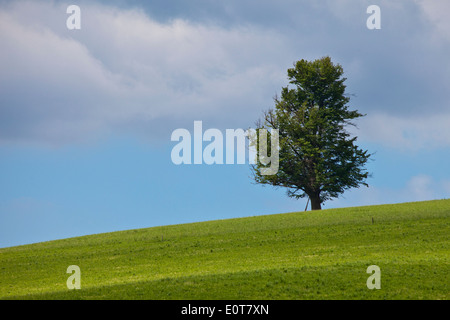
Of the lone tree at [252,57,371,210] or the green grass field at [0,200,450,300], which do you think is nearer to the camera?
the green grass field at [0,200,450,300]

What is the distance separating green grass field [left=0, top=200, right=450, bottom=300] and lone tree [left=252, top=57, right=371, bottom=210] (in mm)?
5433

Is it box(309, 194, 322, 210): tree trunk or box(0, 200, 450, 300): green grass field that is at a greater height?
box(309, 194, 322, 210): tree trunk

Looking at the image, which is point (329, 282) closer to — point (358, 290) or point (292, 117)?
point (358, 290)

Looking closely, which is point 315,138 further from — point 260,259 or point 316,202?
point 260,259

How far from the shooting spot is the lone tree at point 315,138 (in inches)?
2045

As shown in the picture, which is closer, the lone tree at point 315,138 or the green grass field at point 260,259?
the green grass field at point 260,259

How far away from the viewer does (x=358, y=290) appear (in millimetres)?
19844

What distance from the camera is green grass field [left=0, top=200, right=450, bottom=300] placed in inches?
808

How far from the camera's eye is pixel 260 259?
29.4m

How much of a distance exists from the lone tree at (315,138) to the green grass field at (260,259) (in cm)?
543

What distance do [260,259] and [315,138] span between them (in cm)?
2512

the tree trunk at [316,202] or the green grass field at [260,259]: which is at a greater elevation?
the tree trunk at [316,202]
